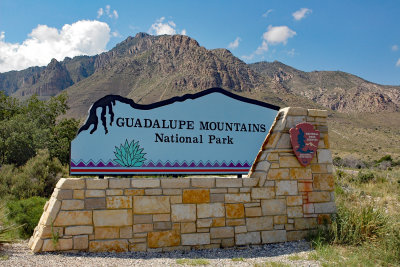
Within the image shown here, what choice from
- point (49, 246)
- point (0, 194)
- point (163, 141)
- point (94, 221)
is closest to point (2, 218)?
point (49, 246)

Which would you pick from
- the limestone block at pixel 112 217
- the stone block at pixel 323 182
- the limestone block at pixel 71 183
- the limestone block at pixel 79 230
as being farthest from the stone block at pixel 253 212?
the limestone block at pixel 71 183

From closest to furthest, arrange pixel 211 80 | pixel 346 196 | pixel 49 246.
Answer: pixel 49 246 < pixel 346 196 < pixel 211 80

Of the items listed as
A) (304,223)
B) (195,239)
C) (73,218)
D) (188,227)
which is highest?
(73,218)

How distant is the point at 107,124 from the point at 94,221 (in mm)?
1879

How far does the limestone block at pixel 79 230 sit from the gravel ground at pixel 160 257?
0.36m

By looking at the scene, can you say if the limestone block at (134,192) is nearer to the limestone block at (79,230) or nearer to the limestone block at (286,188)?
the limestone block at (79,230)

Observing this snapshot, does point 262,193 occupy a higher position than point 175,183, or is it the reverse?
point 175,183

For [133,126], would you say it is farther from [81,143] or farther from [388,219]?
[388,219]

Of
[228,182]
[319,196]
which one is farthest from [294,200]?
[228,182]

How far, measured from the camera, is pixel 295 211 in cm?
719

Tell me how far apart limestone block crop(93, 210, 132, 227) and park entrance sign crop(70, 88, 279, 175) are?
749mm

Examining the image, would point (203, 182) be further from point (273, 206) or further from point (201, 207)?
Result: point (273, 206)

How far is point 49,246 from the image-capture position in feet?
18.9

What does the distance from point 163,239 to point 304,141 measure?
3.80 meters
